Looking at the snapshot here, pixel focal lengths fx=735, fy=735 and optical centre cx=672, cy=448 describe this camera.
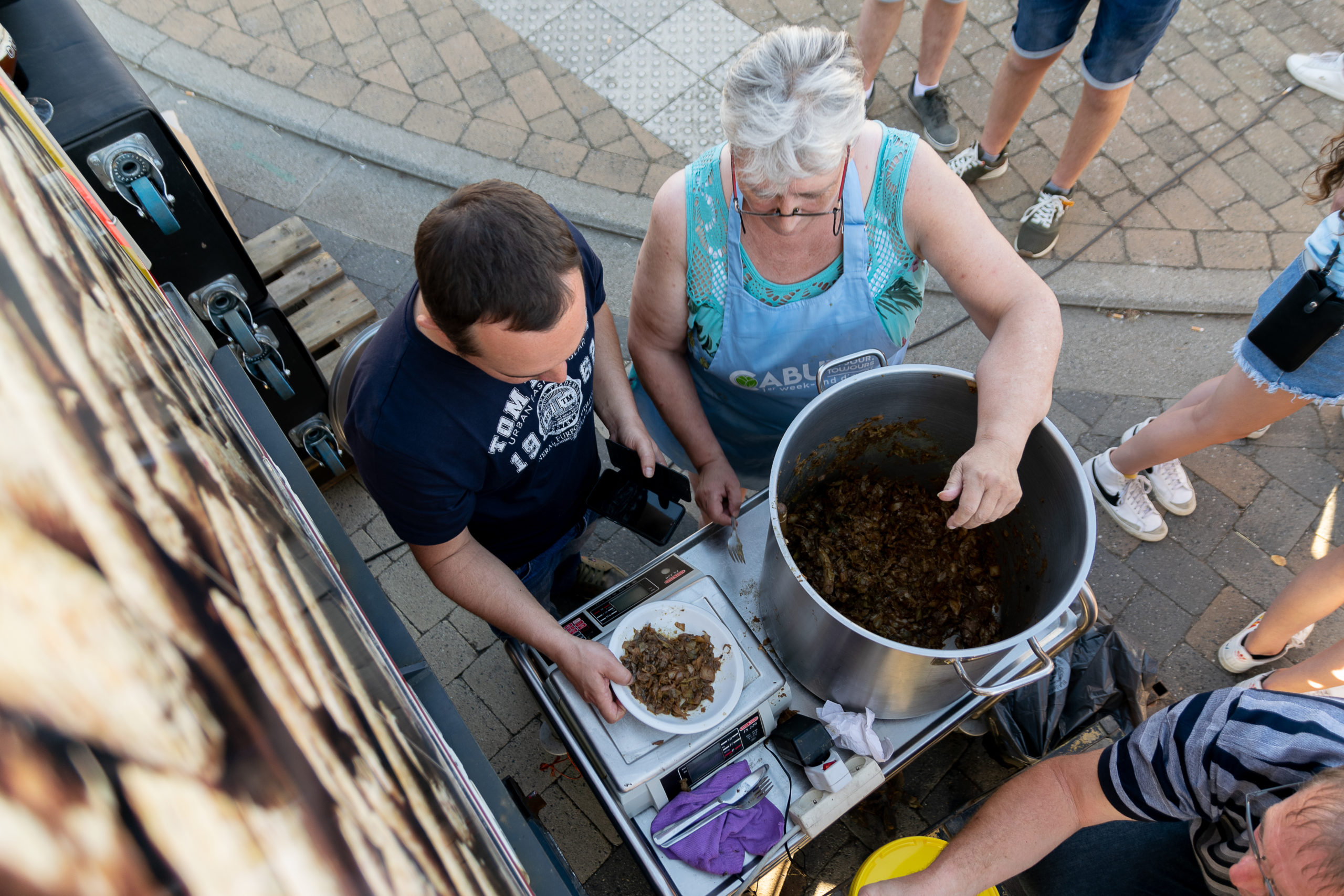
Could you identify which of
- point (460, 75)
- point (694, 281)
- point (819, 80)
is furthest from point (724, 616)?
point (460, 75)

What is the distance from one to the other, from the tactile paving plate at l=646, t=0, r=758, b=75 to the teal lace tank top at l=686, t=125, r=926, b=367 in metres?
3.09

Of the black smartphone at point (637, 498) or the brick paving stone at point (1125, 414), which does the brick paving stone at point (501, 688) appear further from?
the brick paving stone at point (1125, 414)

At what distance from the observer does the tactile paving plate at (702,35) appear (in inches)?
179

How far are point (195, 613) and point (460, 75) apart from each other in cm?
471

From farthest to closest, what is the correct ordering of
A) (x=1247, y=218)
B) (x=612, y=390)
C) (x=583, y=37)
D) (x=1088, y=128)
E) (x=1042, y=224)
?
(x=583, y=37) < (x=1247, y=218) < (x=1042, y=224) < (x=1088, y=128) < (x=612, y=390)

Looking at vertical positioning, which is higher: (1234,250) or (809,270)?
(809,270)

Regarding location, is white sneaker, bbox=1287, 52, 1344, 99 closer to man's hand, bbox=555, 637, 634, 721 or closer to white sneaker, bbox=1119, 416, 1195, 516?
white sneaker, bbox=1119, 416, 1195, 516

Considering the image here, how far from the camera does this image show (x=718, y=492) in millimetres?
2098

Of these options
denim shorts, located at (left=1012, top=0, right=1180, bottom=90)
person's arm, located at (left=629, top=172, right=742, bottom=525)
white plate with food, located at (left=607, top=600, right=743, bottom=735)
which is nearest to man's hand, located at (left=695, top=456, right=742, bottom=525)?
person's arm, located at (left=629, top=172, right=742, bottom=525)

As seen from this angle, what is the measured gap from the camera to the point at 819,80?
154 cm

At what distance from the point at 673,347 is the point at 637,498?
0.46 metres

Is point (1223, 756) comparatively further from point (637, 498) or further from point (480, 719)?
point (480, 719)

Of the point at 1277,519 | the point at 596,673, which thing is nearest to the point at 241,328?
the point at 596,673

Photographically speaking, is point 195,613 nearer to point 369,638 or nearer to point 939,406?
point 369,638
